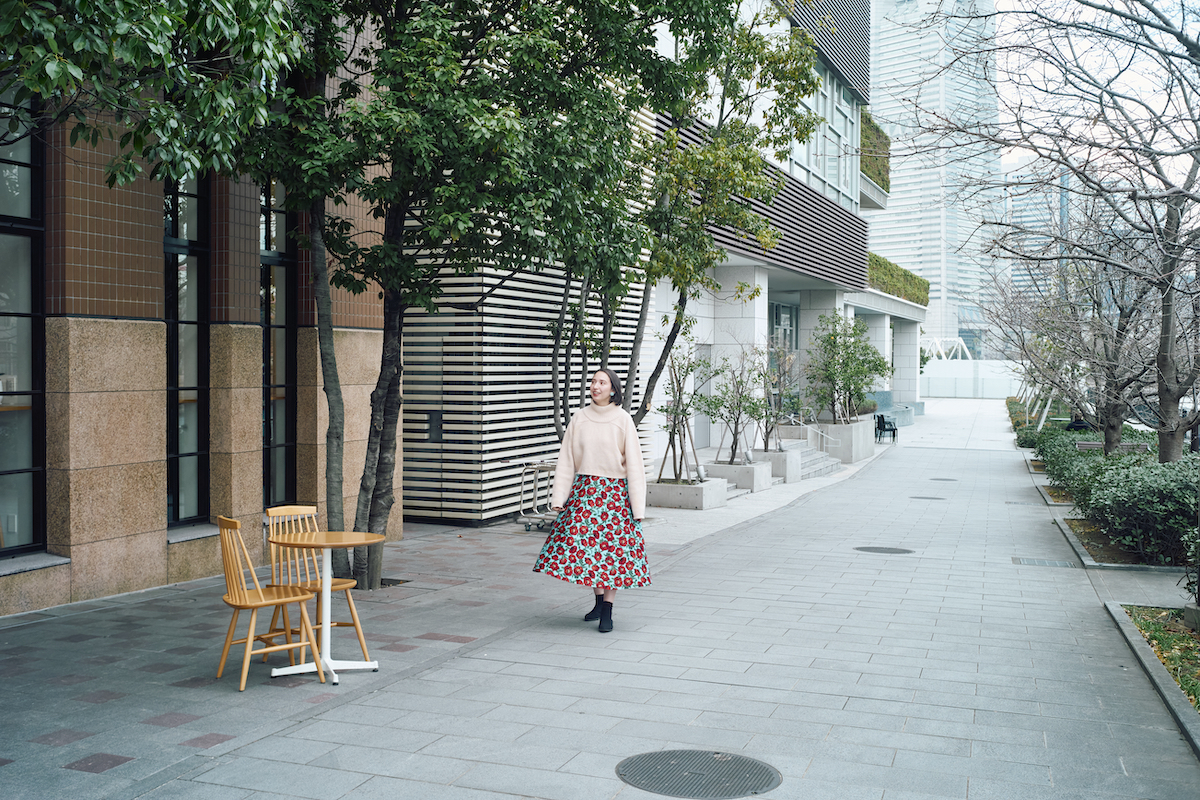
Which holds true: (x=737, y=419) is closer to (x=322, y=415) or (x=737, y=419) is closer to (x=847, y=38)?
(x=322, y=415)

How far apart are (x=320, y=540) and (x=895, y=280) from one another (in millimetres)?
43764

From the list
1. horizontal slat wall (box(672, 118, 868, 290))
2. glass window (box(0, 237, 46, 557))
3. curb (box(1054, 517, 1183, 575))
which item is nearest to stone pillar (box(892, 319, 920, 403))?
horizontal slat wall (box(672, 118, 868, 290))

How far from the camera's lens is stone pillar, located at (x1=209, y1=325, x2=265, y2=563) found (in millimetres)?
9594

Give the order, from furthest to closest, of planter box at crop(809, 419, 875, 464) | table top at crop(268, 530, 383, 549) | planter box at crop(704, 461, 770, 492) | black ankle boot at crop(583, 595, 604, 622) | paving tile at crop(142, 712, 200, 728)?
planter box at crop(809, 419, 875, 464) → planter box at crop(704, 461, 770, 492) → black ankle boot at crop(583, 595, 604, 622) → table top at crop(268, 530, 383, 549) → paving tile at crop(142, 712, 200, 728)

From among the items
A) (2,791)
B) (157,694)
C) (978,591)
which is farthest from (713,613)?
(2,791)

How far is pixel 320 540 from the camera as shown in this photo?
20.3 ft

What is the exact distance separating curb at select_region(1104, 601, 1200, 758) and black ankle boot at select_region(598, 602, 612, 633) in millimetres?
3660

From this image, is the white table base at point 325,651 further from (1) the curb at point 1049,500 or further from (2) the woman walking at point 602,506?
(1) the curb at point 1049,500

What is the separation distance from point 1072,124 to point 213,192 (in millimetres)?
7507

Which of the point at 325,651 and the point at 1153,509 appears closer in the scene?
the point at 325,651

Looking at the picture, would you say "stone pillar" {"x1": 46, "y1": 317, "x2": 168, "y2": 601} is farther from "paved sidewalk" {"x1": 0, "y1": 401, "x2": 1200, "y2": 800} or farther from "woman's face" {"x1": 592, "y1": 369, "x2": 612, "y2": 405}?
"woman's face" {"x1": 592, "y1": 369, "x2": 612, "y2": 405}

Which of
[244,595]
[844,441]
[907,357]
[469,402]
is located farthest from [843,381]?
[907,357]

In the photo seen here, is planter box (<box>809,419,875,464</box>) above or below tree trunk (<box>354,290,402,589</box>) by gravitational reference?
below

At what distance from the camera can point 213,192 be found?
9.60 m
